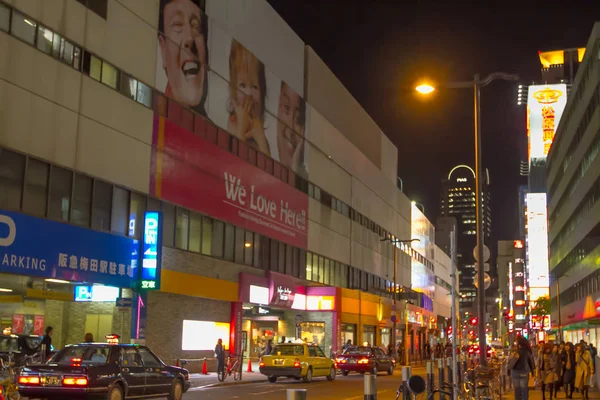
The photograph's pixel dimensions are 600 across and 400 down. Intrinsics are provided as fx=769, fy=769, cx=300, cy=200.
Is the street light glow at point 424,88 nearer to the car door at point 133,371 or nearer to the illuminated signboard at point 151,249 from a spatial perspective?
the car door at point 133,371

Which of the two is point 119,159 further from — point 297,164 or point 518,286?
point 518,286

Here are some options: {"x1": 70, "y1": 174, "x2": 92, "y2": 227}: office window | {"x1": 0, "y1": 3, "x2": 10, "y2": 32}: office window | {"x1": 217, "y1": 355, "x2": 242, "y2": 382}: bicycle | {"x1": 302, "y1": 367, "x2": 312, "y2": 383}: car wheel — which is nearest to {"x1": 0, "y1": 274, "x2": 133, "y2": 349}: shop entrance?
{"x1": 70, "y1": 174, "x2": 92, "y2": 227}: office window

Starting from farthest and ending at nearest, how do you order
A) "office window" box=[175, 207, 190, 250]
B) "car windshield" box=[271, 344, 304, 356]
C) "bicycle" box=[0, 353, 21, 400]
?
1. "office window" box=[175, 207, 190, 250]
2. "car windshield" box=[271, 344, 304, 356]
3. "bicycle" box=[0, 353, 21, 400]

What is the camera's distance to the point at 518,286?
550 ft

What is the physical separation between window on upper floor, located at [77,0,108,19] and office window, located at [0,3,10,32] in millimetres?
3712

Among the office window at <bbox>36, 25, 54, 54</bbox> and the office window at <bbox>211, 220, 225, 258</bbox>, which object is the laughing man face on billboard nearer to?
the office window at <bbox>211, 220, 225, 258</bbox>

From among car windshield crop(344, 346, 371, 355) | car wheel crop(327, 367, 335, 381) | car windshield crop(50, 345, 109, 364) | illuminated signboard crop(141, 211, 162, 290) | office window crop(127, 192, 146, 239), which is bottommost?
car wheel crop(327, 367, 335, 381)

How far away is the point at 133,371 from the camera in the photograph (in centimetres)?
1817

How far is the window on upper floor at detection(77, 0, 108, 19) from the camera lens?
2819cm

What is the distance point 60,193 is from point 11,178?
7.81 ft

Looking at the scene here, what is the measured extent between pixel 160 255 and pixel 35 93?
847cm

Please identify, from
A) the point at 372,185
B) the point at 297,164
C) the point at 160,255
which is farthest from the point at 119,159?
the point at 372,185

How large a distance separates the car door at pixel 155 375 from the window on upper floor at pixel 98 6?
14587 millimetres

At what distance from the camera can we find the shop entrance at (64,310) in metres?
27.9
